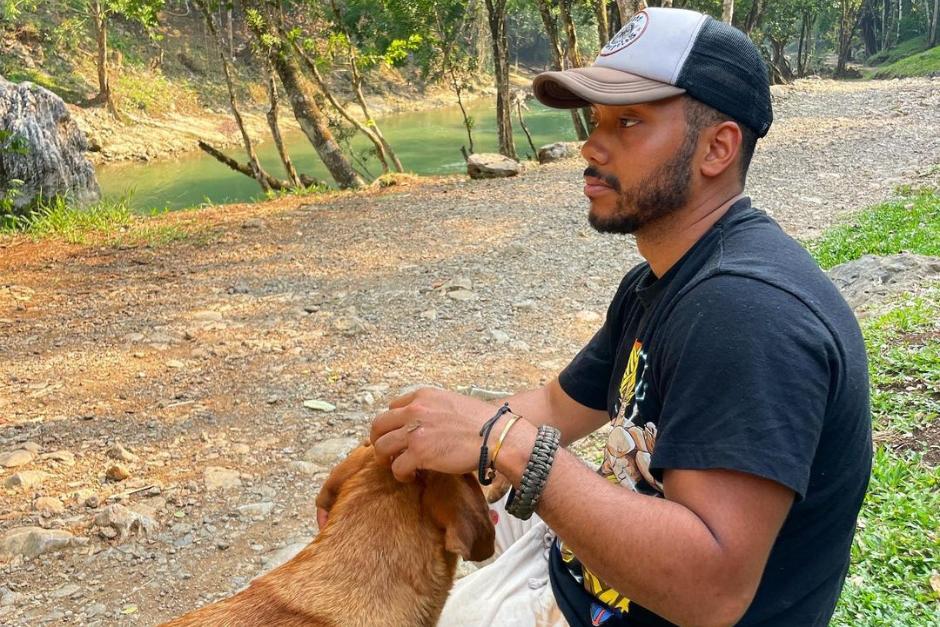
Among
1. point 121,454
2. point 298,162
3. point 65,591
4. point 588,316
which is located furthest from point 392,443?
point 298,162

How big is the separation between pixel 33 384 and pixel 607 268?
5.46m

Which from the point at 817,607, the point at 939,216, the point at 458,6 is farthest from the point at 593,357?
the point at 458,6

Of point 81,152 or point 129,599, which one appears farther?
point 81,152

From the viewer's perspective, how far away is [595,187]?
210 cm

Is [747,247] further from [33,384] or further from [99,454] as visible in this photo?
[33,384]

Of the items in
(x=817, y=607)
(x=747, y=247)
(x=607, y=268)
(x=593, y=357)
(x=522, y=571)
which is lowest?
(x=607, y=268)

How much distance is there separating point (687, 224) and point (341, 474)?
45.7 inches

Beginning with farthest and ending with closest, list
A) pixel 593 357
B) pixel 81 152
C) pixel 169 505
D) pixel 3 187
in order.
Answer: pixel 81 152
pixel 3 187
pixel 169 505
pixel 593 357

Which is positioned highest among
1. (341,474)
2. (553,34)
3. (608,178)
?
(553,34)

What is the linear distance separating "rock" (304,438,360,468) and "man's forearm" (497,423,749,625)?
338 cm

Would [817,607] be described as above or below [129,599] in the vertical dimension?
above

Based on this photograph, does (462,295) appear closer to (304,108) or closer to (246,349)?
(246,349)

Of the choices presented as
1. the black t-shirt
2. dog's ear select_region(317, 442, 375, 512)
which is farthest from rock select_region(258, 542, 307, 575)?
the black t-shirt

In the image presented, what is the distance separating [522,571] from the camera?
2.51 m
